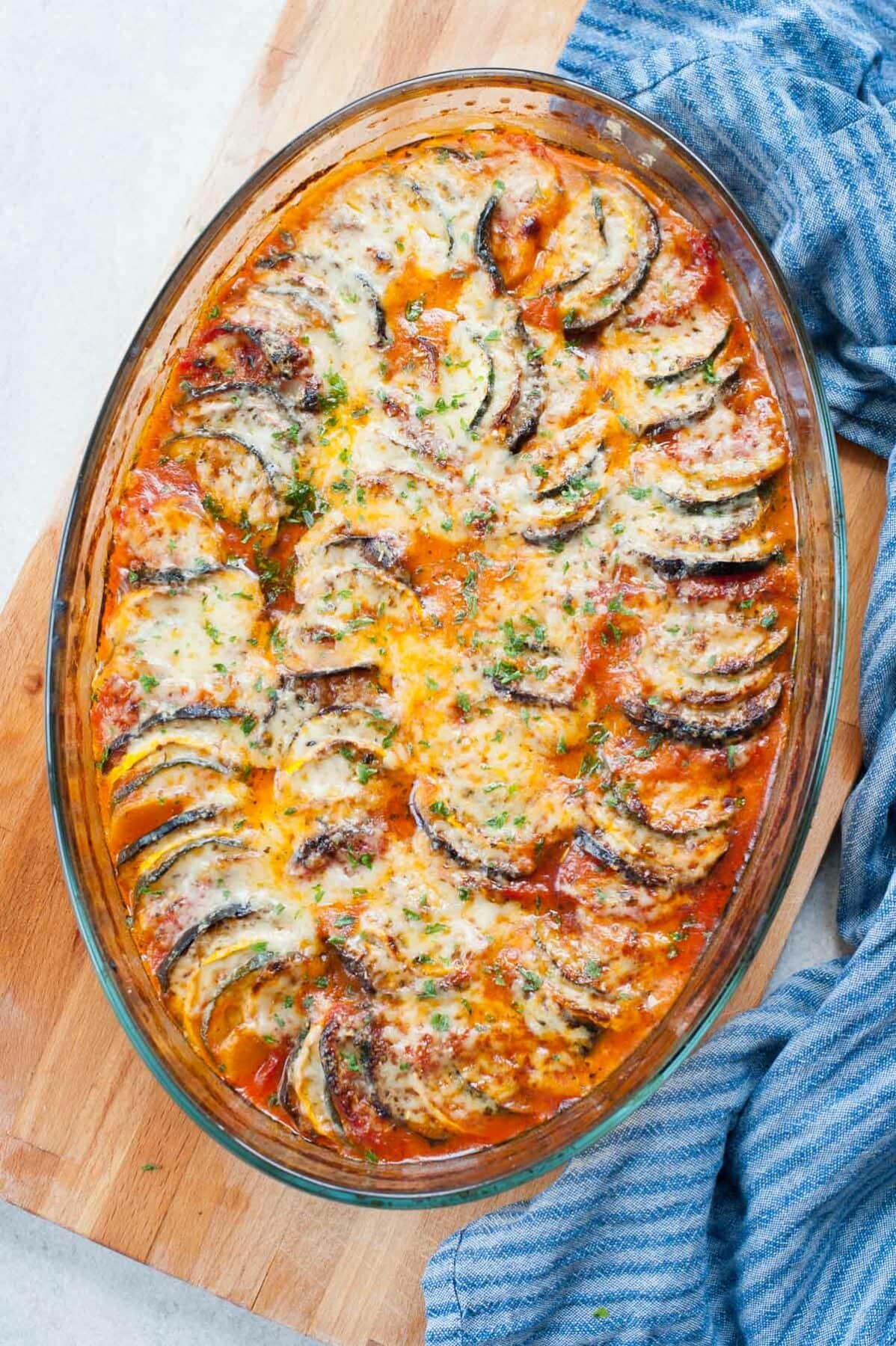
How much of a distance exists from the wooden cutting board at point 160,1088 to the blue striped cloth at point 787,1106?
125 mm

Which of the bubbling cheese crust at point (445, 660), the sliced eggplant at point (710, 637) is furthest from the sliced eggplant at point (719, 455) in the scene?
the sliced eggplant at point (710, 637)

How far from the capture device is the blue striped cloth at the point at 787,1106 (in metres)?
3.11

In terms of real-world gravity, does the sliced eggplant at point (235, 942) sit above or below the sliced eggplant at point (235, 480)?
below

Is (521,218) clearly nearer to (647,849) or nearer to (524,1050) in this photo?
(647,849)

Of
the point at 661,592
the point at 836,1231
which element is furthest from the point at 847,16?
→ the point at 836,1231

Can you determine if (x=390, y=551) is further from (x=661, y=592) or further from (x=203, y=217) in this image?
(x=203, y=217)

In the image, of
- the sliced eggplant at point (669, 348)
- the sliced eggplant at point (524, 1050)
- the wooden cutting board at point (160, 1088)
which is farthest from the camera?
the wooden cutting board at point (160, 1088)

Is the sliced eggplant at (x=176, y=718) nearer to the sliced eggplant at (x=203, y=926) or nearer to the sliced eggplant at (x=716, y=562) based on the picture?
the sliced eggplant at (x=203, y=926)

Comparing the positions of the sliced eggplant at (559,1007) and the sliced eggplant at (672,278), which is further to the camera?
the sliced eggplant at (672,278)

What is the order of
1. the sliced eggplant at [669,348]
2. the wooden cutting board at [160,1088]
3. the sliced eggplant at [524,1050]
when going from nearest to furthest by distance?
the sliced eggplant at [524,1050] < the sliced eggplant at [669,348] < the wooden cutting board at [160,1088]

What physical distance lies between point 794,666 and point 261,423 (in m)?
1.46

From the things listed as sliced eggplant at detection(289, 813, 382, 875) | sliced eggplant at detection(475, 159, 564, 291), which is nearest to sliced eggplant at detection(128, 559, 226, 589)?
sliced eggplant at detection(289, 813, 382, 875)

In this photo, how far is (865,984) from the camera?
3.11m

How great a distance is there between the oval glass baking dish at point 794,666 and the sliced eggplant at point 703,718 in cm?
12
